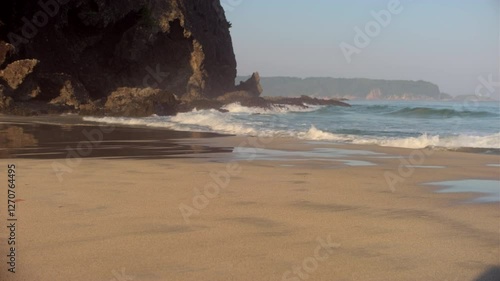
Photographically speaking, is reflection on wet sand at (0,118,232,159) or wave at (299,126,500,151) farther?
wave at (299,126,500,151)

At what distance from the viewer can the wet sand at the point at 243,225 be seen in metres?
3.14

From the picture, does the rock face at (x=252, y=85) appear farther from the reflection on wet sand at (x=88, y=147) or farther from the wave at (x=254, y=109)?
the reflection on wet sand at (x=88, y=147)

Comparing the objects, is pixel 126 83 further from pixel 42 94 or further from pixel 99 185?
pixel 99 185

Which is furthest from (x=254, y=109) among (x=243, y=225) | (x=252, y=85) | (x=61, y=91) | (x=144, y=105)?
(x=243, y=225)

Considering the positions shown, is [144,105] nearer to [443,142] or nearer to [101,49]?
[101,49]

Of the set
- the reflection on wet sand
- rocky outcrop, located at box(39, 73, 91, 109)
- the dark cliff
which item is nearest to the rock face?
the dark cliff

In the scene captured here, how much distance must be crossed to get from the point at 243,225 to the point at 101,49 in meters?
38.9

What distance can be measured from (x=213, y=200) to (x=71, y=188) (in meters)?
1.56

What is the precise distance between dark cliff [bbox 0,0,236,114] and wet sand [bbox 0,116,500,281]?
66.5ft

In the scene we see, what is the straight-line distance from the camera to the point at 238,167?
25.7ft

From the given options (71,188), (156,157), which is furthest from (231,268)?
(156,157)

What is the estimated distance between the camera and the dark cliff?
1162 inches

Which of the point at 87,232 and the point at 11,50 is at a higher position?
the point at 11,50

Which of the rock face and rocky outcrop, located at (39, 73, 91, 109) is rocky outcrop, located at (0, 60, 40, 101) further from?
the rock face
